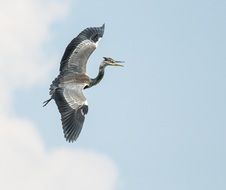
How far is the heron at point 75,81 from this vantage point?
4259cm

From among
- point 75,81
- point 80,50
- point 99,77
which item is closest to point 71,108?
point 75,81

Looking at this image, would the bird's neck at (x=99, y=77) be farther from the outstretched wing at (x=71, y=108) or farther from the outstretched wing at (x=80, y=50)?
the outstretched wing at (x=71, y=108)

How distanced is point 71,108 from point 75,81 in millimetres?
2532

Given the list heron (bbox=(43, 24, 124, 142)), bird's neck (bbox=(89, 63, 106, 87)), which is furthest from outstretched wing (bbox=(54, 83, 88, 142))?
bird's neck (bbox=(89, 63, 106, 87))

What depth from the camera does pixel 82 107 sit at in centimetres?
4334

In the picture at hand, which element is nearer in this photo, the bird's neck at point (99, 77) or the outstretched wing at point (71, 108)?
the outstretched wing at point (71, 108)

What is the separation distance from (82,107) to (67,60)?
410 centimetres

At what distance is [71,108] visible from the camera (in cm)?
4316

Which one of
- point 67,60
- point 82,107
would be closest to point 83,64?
point 67,60

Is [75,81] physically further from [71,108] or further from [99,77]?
[71,108]

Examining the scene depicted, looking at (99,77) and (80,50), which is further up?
(80,50)

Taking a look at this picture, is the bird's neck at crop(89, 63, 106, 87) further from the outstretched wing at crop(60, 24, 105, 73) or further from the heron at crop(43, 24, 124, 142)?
the outstretched wing at crop(60, 24, 105, 73)

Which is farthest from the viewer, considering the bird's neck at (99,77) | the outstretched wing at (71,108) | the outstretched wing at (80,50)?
the outstretched wing at (80,50)

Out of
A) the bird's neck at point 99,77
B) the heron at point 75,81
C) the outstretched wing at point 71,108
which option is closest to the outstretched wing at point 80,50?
the heron at point 75,81
